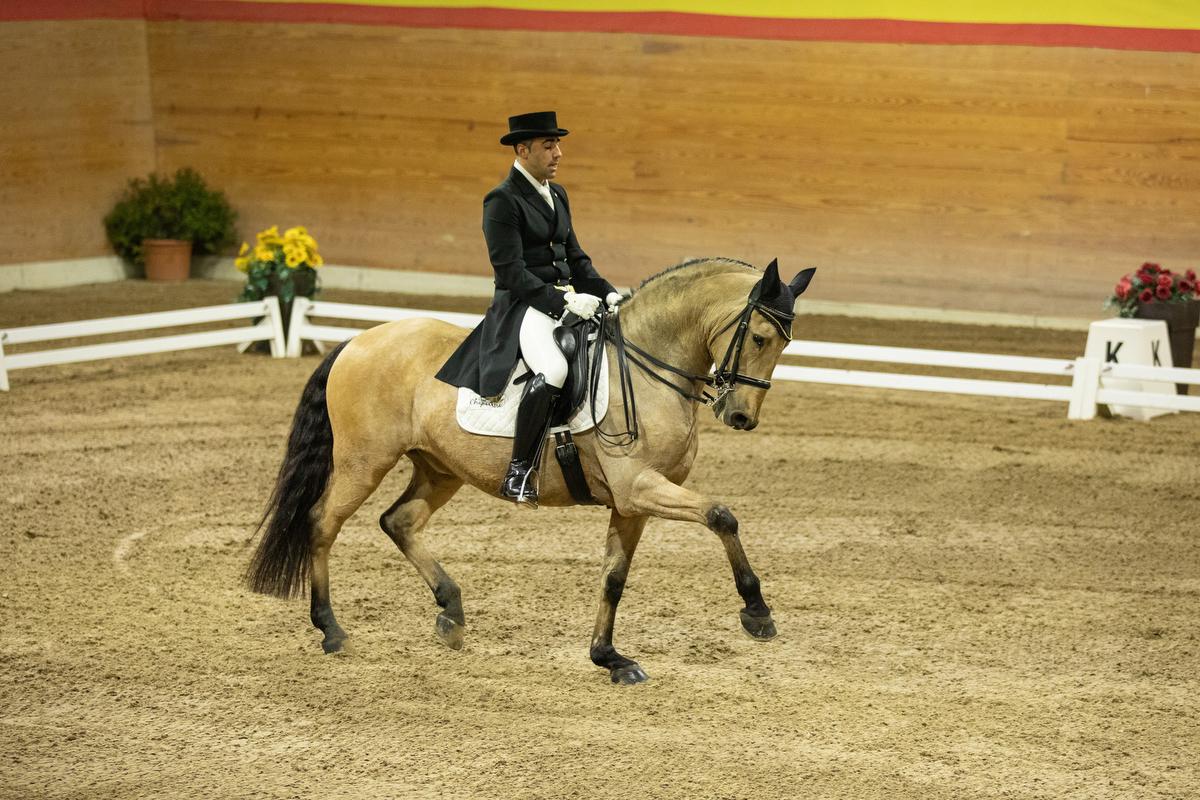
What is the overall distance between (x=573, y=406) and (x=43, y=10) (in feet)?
39.5

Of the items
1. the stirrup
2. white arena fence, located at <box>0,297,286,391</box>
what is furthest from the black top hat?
white arena fence, located at <box>0,297,286,391</box>

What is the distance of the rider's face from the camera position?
529 centimetres

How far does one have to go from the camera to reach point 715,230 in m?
13.9

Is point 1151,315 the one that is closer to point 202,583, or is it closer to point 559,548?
point 559,548

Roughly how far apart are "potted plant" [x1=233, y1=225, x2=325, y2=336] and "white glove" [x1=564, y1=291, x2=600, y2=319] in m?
7.13

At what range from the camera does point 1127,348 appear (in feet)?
32.7

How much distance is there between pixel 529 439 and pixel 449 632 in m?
0.98

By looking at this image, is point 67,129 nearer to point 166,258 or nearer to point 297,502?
point 166,258

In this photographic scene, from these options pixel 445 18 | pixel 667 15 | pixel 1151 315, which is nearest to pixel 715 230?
pixel 667 15

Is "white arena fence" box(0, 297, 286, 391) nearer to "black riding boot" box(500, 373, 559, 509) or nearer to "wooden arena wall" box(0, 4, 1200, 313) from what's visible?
"wooden arena wall" box(0, 4, 1200, 313)

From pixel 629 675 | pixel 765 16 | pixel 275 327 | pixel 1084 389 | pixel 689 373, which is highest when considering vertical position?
pixel 765 16

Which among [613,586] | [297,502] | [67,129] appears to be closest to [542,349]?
[613,586]

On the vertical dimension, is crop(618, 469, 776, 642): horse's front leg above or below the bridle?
below

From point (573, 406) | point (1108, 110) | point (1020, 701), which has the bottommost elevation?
point (1020, 701)
